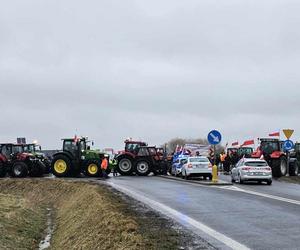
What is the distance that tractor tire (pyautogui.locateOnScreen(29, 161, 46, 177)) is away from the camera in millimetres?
38438

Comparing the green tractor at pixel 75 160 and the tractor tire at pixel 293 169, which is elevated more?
the green tractor at pixel 75 160

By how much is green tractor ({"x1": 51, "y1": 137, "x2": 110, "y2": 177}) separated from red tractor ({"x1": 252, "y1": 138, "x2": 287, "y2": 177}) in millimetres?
11298

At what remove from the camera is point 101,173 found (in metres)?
37.8

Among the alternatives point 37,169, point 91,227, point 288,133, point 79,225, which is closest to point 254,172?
point 288,133

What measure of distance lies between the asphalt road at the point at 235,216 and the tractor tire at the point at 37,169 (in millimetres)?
16059

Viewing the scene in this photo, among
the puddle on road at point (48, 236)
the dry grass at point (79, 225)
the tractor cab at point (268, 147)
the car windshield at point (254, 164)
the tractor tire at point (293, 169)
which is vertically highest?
the tractor cab at point (268, 147)

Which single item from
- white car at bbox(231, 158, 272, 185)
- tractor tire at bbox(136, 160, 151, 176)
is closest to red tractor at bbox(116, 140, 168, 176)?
tractor tire at bbox(136, 160, 151, 176)

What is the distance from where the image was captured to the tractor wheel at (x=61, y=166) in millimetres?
36906

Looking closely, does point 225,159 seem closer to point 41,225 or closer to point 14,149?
point 14,149

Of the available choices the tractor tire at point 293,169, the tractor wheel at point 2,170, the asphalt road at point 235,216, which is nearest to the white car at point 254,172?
the asphalt road at point 235,216

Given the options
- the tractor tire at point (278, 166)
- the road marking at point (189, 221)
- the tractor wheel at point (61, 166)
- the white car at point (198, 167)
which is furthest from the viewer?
the tractor tire at point (278, 166)

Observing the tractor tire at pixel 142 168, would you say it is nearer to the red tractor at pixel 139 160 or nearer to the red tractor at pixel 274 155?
the red tractor at pixel 139 160

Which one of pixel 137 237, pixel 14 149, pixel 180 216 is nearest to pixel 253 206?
pixel 180 216

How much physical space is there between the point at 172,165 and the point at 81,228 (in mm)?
29717
